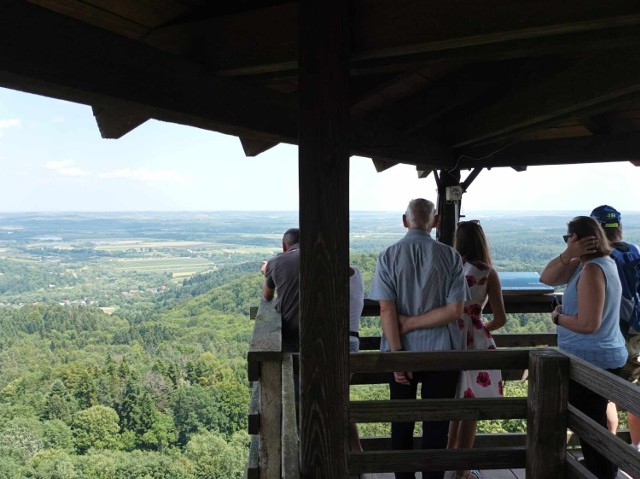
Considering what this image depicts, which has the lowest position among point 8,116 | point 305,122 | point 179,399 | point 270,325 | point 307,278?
point 179,399

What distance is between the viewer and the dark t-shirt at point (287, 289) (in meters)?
2.96

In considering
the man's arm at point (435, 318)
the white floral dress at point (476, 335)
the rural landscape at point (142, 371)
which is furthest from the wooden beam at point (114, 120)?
the rural landscape at point (142, 371)

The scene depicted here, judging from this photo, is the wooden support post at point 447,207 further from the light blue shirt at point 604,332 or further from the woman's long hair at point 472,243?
the light blue shirt at point 604,332

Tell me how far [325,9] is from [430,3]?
Answer: 0.31 meters

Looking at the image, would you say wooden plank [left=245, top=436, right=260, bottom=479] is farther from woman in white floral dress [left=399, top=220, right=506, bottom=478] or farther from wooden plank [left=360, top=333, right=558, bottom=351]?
wooden plank [left=360, top=333, right=558, bottom=351]

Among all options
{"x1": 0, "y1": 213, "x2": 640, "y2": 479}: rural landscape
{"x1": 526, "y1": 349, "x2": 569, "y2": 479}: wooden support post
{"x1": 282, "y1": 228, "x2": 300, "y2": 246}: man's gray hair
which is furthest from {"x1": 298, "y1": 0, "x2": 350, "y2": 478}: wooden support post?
{"x1": 0, "y1": 213, "x2": 640, "y2": 479}: rural landscape

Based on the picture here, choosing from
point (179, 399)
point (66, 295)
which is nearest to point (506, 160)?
point (179, 399)

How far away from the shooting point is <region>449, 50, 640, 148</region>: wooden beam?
2334mm

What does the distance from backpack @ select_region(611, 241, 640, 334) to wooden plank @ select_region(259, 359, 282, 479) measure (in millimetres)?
1615

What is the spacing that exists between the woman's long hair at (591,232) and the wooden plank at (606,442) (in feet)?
2.07

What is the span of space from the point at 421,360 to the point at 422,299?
0.93ft

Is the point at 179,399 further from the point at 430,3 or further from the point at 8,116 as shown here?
the point at 8,116

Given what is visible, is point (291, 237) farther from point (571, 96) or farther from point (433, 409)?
point (571, 96)

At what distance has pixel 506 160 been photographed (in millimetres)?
4695
